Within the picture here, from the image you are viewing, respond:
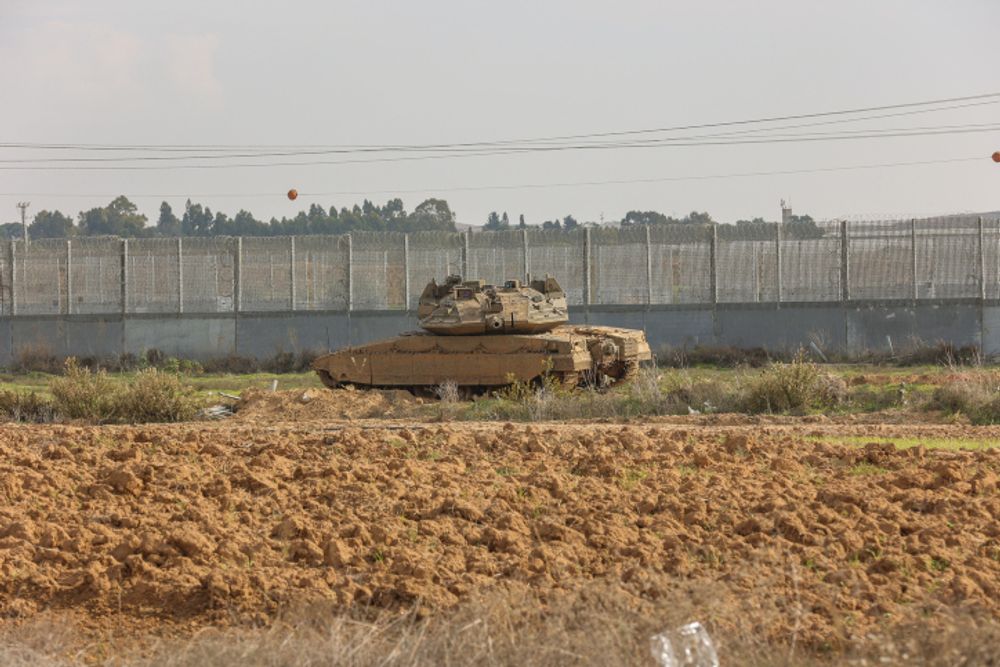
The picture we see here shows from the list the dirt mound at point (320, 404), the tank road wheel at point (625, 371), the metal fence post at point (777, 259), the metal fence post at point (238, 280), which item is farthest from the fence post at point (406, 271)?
the dirt mound at point (320, 404)

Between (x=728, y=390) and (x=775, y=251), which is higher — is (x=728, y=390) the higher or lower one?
the lower one

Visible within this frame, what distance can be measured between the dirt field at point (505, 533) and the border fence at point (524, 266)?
59.9ft

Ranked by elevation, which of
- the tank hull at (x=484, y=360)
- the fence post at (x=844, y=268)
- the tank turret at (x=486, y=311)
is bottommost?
the tank hull at (x=484, y=360)

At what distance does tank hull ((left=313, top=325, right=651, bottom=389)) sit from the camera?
909 inches

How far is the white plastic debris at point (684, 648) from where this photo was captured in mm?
7371

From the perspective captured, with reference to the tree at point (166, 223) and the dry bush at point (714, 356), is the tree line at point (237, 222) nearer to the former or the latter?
the tree at point (166, 223)

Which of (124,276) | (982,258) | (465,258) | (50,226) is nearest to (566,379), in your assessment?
(465,258)

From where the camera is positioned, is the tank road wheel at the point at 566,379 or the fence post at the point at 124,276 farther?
the fence post at the point at 124,276

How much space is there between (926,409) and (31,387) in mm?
17784

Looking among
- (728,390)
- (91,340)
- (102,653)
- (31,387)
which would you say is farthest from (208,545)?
(91,340)

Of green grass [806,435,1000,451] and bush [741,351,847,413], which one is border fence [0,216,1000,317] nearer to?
bush [741,351,847,413]

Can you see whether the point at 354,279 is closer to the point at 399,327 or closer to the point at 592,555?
the point at 399,327

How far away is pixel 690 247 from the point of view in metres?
33.9

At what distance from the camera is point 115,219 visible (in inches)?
4409
